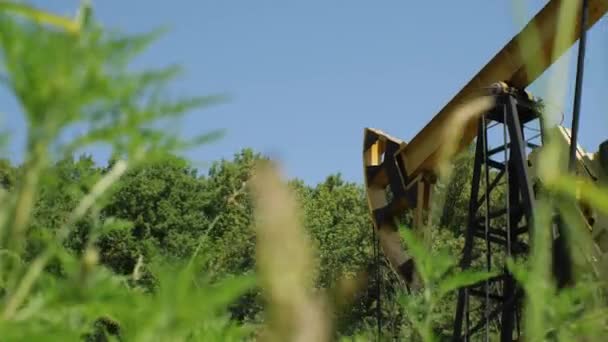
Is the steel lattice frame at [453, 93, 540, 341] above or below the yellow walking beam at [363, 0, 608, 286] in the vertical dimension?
below

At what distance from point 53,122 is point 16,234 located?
54 mm

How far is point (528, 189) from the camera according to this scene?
7824 mm

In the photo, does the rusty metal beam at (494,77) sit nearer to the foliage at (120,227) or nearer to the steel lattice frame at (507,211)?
the steel lattice frame at (507,211)

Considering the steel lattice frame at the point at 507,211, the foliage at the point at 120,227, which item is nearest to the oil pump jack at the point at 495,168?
the steel lattice frame at the point at 507,211

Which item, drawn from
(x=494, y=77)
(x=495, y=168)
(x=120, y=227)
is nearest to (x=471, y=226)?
(x=495, y=168)

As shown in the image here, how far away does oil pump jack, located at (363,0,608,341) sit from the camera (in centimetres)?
742

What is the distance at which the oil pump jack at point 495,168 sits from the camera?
742cm

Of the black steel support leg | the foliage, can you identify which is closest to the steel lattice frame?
the black steel support leg

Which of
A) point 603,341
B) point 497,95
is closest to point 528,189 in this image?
point 497,95

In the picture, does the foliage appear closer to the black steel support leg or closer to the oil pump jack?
the oil pump jack

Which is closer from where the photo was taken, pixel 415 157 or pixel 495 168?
pixel 495 168

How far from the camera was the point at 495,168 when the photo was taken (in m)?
9.16

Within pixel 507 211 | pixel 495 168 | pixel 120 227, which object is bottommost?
pixel 120 227

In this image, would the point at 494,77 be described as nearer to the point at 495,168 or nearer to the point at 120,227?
the point at 495,168
